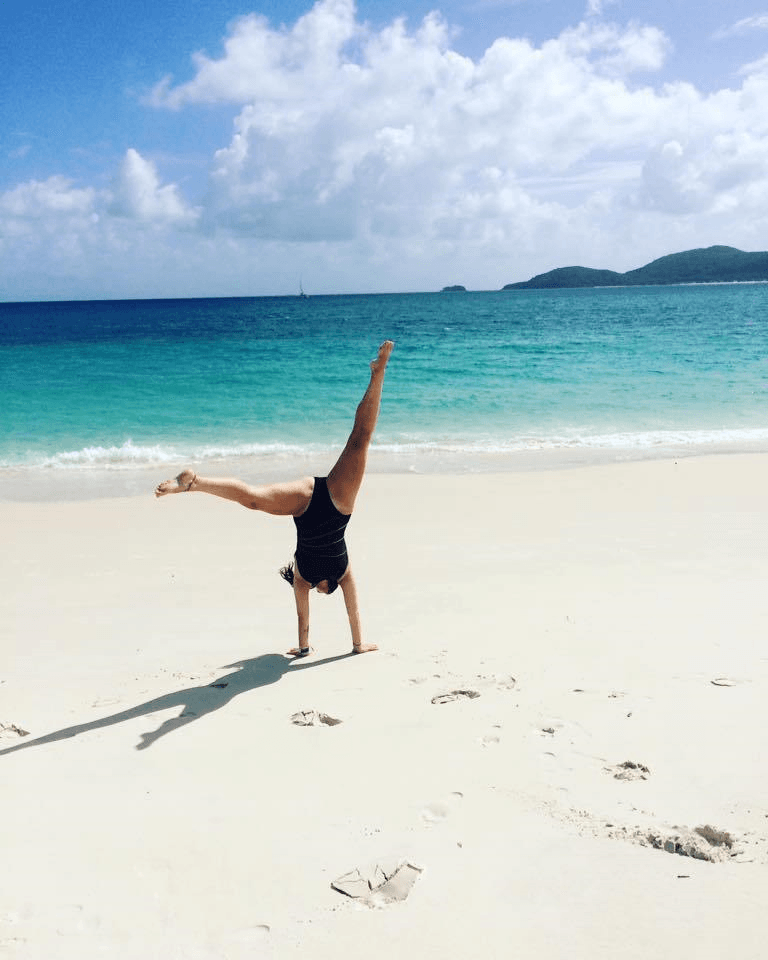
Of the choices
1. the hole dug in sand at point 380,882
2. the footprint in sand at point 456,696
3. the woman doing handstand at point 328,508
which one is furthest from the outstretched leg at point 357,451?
the hole dug in sand at point 380,882

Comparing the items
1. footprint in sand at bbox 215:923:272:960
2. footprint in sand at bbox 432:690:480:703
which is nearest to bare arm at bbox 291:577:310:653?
footprint in sand at bbox 432:690:480:703

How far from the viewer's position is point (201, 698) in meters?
4.72

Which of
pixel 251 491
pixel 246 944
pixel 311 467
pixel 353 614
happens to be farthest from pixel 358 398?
pixel 246 944

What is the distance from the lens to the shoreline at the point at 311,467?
40.3 feet

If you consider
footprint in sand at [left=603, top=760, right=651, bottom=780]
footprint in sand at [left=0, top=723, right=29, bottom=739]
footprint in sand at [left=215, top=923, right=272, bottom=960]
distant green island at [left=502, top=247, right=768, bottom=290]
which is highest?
distant green island at [left=502, top=247, right=768, bottom=290]

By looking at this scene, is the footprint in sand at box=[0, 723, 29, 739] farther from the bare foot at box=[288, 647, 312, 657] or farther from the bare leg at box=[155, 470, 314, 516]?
the bare foot at box=[288, 647, 312, 657]

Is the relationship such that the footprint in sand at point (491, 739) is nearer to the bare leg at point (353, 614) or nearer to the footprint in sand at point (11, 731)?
the bare leg at point (353, 614)

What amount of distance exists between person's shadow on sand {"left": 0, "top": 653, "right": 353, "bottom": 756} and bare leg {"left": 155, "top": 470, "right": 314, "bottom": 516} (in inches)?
42.3

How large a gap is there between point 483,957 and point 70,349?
43.3 meters

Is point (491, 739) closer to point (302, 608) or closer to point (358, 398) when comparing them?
point (302, 608)

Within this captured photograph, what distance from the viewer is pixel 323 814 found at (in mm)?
3367

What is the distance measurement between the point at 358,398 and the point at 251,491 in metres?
19.1

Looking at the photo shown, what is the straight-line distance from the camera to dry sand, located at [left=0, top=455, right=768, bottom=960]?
2721mm

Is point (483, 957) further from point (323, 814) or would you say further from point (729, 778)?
point (729, 778)
